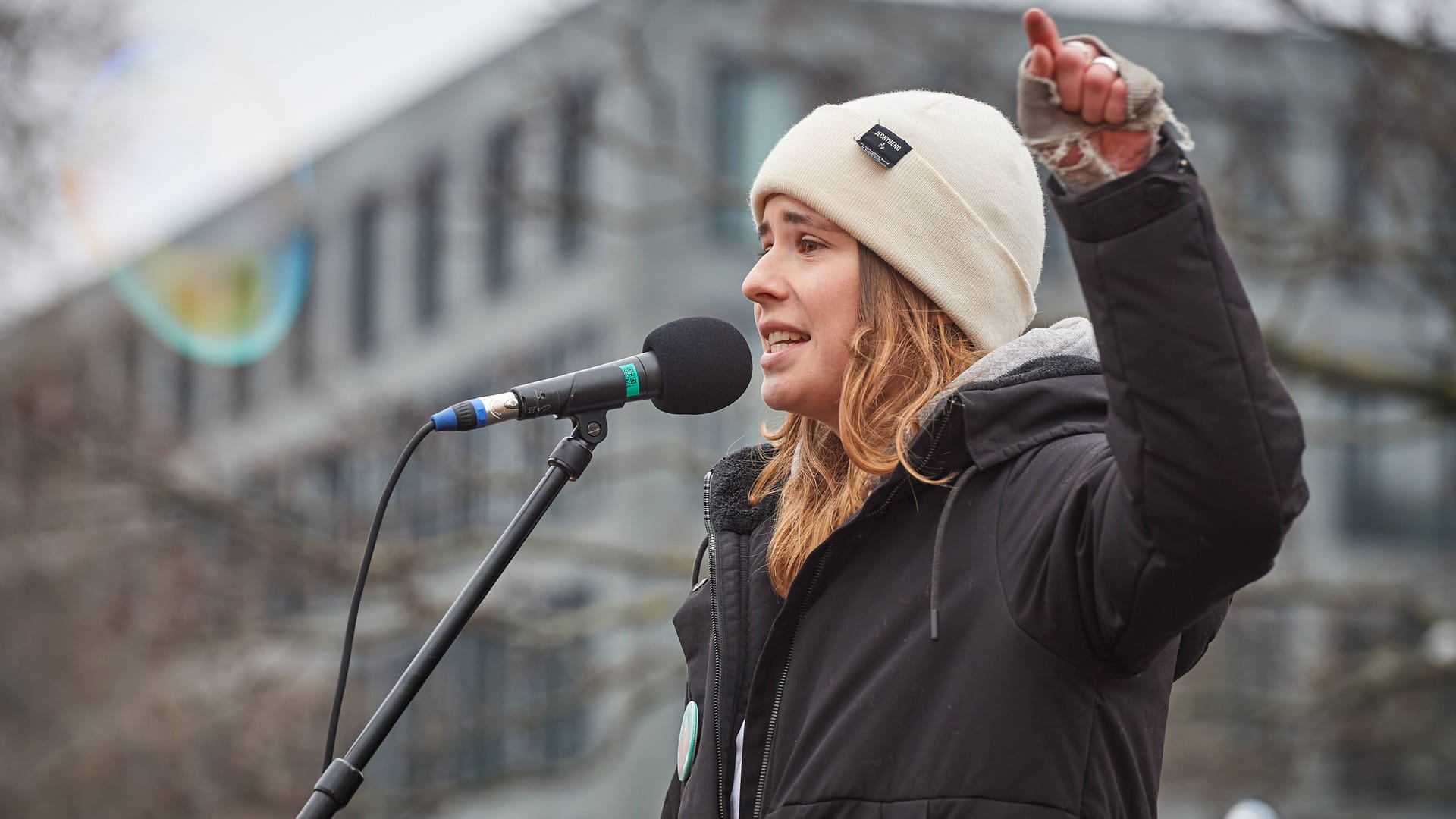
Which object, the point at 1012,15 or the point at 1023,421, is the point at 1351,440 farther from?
the point at 1023,421

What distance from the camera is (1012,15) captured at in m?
10.0

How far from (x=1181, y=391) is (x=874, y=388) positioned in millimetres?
794

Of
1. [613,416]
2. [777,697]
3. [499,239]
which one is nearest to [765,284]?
[777,697]

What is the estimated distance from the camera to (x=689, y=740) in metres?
2.71

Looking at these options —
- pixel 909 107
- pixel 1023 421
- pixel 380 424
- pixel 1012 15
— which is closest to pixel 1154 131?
pixel 1023 421

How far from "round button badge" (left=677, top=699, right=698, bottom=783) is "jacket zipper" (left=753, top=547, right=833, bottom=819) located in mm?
224

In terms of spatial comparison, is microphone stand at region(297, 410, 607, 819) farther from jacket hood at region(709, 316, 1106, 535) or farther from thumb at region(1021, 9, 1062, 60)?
thumb at region(1021, 9, 1062, 60)

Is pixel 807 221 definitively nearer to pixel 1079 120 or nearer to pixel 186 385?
pixel 1079 120

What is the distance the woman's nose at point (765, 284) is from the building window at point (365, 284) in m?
30.2

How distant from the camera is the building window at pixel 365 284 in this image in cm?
3247

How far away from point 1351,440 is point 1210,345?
9.35m

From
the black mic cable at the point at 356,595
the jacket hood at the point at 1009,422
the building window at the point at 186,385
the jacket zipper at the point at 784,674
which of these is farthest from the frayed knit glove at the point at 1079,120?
the building window at the point at 186,385

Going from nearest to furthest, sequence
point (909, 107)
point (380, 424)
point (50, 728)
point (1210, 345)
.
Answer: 1. point (1210, 345)
2. point (909, 107)
3. point (380, 424)
4. point (50, 728)

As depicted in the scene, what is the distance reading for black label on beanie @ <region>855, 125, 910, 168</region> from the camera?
279cm
